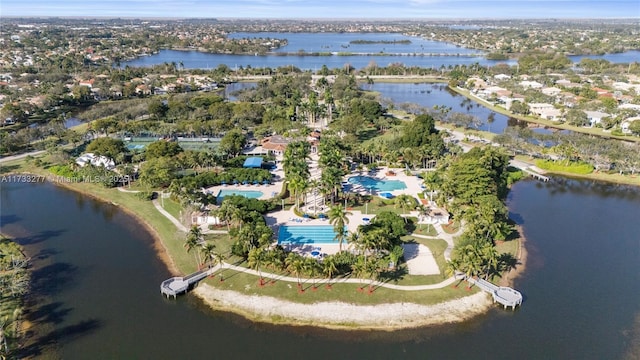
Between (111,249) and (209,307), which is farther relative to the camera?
(111,249)

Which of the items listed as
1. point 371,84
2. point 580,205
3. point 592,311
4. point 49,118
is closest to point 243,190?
point 592,311

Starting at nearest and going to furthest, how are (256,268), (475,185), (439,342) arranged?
(439,342) → (256,268) → (475,185)

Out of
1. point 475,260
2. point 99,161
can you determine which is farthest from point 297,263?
point 99,161

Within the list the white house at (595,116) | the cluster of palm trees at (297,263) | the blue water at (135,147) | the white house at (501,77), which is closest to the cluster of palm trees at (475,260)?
the cluster of palm trees at (297,263)

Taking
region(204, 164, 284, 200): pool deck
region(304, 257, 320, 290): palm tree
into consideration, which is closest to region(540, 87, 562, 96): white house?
region(204, 164, 284, 200): pool deck

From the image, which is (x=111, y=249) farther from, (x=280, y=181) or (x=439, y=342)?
(x=439, y=342)

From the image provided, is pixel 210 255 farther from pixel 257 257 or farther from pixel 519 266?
pixel 519 266

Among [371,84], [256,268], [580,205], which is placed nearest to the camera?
[256,268]

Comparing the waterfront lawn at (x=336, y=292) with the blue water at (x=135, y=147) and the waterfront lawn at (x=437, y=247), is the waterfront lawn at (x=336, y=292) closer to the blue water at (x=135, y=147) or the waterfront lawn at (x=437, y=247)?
the waterfront lawn at (x=437, y=247)
